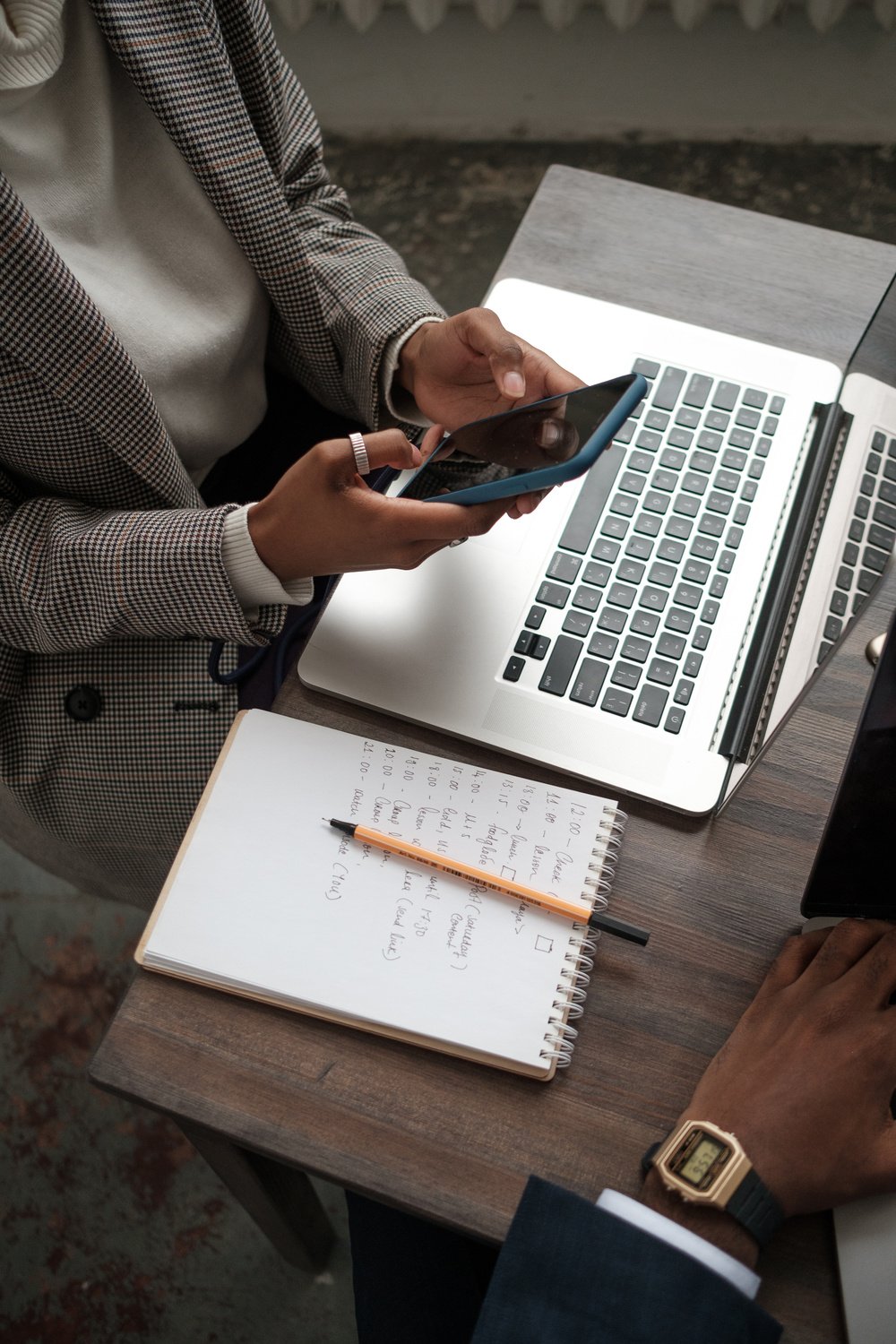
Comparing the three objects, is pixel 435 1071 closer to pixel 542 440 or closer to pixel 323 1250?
pixel 542 440

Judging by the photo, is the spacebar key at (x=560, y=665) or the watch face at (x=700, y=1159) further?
the spacebar key at (x=560, y=665)

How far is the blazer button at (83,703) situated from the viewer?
80 centimetres

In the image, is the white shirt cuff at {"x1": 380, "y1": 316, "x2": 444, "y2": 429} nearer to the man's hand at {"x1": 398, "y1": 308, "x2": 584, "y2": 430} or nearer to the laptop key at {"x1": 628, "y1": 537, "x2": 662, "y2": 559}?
Result: the man's hand at {"x1": 398, "y1": 308, "x2": 584, "y2": 430}

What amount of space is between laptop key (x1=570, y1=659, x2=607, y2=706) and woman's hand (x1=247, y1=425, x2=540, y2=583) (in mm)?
118

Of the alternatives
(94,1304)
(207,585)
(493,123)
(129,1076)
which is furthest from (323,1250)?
(493,123)

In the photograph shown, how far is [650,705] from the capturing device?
0.67 m

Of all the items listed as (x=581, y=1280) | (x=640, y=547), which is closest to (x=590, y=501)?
(x=640, y=547)

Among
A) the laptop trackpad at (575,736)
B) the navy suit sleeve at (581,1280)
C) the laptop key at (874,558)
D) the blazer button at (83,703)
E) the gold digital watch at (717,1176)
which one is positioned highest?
the laptop key at (874,558)

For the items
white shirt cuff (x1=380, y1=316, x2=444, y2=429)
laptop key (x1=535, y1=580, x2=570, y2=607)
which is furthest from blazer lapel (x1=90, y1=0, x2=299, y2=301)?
laptop key (x1=535, y1=580, x2=570, y2=607)

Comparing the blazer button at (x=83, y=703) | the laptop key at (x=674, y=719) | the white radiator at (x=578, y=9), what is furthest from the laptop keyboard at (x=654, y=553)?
the white radiator at (x=578, y=9)

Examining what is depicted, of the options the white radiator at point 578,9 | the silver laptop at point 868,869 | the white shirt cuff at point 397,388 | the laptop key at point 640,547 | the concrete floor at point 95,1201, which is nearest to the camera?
the silver laptop at point 868,869

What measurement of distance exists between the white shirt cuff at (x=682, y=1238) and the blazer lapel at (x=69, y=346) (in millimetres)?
592

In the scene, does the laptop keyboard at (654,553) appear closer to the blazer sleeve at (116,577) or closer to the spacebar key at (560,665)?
the spacebar key at (560,665)

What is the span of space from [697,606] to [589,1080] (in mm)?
333
